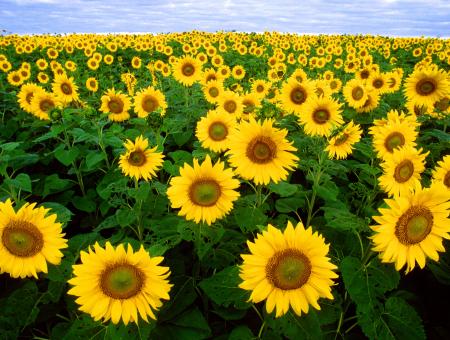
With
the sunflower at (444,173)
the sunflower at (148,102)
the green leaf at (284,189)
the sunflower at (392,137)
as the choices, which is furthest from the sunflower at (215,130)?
the sunflower at (444,173)

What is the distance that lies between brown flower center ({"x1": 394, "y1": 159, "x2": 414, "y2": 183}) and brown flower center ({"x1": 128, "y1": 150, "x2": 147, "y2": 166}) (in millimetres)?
2112

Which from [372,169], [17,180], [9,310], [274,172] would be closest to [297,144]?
[372,169]

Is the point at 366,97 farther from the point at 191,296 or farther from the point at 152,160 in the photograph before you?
the point at 191,296

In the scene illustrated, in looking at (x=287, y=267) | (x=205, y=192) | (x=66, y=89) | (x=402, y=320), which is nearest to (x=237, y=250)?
(x=205, y=192)

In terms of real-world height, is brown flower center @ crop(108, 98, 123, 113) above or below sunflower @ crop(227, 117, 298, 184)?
above

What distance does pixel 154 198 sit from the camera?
3113 mm

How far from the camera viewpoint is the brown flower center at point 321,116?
3.85m

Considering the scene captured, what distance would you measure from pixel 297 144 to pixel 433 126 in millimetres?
3270

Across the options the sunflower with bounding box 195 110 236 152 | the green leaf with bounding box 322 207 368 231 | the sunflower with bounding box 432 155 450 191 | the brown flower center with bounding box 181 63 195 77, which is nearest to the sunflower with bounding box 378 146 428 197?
the sunflower with bounding box 432 155 450 191

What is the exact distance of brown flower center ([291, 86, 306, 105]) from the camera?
16.1ft

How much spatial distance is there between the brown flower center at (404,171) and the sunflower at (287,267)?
1407mm

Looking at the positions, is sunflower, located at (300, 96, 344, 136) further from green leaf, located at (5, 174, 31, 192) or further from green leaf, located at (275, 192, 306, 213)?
green leaf, located at (5, 174, 31, 192)

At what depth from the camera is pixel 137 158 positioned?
10.3 feet

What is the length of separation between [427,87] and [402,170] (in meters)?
3.05
